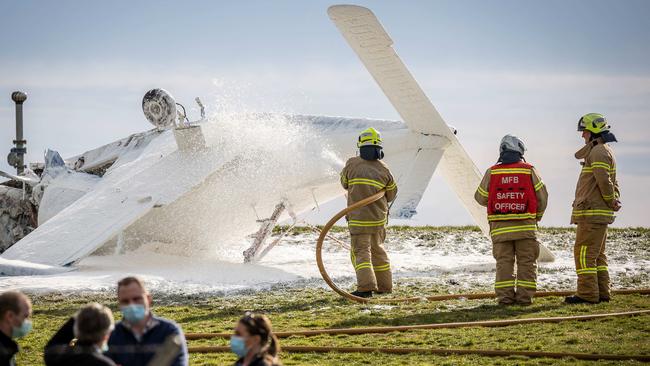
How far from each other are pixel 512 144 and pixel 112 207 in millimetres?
6806

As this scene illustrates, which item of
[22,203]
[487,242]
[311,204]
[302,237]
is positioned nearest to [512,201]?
[311,204]

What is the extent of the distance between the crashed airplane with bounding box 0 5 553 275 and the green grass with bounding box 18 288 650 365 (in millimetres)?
2190

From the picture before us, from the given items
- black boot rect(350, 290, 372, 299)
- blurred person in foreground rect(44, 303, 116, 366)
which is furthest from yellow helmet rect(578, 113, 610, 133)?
blurred person in foreground rect(44, 303, 116, 366)

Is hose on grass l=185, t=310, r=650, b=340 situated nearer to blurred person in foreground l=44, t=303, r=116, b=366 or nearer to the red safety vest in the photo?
the red safety vest

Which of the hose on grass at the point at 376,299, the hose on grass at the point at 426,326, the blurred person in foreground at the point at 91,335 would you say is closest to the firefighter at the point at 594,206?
the hose on grass at the point at 376,299

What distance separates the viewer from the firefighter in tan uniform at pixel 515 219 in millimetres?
11711

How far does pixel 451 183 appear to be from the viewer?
15945 mm

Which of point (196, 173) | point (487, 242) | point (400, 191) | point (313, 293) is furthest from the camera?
point (487, 242)

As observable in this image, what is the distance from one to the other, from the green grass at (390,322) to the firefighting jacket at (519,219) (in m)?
0.85

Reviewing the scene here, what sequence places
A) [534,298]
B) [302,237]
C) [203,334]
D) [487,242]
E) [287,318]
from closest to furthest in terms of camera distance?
[203,334], [287,318], [534,298], [487,242], [302,237]

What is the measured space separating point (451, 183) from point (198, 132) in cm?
418

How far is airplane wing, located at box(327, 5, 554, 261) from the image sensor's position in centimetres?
1377

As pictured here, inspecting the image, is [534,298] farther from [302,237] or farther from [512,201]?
[302,237]

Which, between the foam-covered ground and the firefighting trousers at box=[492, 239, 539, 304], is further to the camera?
the foam-covered ground
